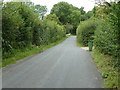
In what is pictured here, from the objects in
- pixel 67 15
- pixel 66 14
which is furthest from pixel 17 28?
pixel 66 14

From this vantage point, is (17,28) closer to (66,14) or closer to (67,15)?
(67,15)

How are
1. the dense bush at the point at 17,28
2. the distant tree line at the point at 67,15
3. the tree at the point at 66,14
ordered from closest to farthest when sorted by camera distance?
the dense bush at the point at 17,28
the distant tree line at the point at 67,15
the tree at the point at 66,14

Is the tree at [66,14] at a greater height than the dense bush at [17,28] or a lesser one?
greater

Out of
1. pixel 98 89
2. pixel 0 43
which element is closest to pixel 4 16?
pixel 0 43

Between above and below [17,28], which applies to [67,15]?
above

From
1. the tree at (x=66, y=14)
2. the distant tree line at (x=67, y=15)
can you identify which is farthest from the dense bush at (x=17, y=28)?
the tree at (x=66, y=14)

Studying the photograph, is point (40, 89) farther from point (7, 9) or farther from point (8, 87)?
point (7, 9)

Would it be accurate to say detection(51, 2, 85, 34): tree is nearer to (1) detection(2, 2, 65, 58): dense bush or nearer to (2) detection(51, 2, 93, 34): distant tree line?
(2) detection(51, 2, 93, 34): distant tree line

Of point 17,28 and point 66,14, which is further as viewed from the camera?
point 66,14

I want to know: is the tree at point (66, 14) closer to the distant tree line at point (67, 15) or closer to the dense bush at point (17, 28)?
the distant tree line at point (67, 15)

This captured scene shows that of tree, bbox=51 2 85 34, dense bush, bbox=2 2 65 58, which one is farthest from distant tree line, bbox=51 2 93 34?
dense bush, bbox=2 2 65 58

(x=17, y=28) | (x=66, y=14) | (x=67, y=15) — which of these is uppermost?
(x=66, y=14)

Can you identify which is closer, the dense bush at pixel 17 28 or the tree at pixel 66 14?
the dense bush at pixel 17 28

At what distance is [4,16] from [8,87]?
525cm
